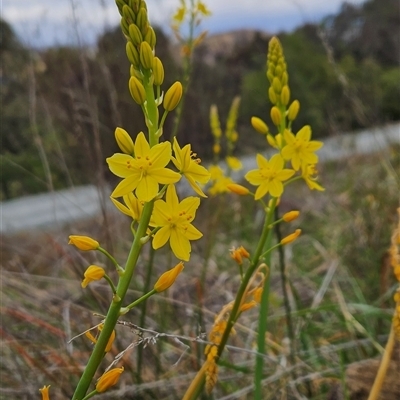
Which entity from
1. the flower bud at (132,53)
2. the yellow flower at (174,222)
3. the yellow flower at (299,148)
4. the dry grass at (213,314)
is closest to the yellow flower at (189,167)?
the yellow flower at (174,222)

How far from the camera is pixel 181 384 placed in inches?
72.5

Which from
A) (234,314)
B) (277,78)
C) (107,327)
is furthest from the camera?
(277,78)

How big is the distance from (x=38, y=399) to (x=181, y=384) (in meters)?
0.48

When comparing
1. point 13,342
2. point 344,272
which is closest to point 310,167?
point 13,342

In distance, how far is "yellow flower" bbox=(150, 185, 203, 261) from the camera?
2.89 feet

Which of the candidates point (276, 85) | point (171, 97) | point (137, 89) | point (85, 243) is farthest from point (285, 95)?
point (85, 243)

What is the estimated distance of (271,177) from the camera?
1263 mm

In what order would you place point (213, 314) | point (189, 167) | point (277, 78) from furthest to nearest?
1. point (213, 314)
2. point (277, 78)
3. point (189, 167)

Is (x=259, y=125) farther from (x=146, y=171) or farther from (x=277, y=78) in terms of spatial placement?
(x=146, y=171)

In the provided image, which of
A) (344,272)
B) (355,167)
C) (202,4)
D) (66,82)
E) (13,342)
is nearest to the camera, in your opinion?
(13,342)

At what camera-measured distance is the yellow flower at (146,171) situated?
821mm

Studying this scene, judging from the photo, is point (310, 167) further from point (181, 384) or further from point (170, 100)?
point (181, 384)

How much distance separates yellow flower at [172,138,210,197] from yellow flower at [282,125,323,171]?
15.4 inches

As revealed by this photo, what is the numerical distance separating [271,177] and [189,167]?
39 centimetres
